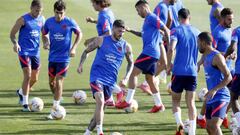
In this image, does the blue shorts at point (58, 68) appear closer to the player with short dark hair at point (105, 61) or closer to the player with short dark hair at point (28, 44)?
the player with short dark hair at point (28, 44)

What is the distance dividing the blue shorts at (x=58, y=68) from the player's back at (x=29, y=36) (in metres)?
0.76

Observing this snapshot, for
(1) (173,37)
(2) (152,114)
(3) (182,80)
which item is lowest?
(2) (152,114)

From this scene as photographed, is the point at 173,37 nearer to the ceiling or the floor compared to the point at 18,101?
nearer to the ceiling

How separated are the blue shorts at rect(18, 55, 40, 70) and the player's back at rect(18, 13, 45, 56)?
10cm

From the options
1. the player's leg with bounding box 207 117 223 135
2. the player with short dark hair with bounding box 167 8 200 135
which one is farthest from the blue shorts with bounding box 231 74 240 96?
the player's leg with bounding box 207 117 223 135

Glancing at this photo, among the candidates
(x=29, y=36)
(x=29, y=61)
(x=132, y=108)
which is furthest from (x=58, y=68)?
(x=132, y=108)

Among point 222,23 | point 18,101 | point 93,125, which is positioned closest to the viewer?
point 93,125

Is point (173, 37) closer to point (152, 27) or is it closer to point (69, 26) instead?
point (152, 27)

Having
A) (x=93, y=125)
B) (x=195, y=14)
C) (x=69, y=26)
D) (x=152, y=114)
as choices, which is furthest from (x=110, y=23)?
(x=195, y=14)

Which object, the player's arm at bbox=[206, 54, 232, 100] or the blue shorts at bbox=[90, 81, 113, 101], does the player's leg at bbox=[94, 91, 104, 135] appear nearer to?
the blue shorts at bbox=[90, 81, 113, 101]

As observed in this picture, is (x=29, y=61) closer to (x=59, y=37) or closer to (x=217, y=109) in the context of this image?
(x=59, y=37)

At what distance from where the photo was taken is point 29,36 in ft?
52.5

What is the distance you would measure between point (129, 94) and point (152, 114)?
30.6 inches

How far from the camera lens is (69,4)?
39531 millimetres
